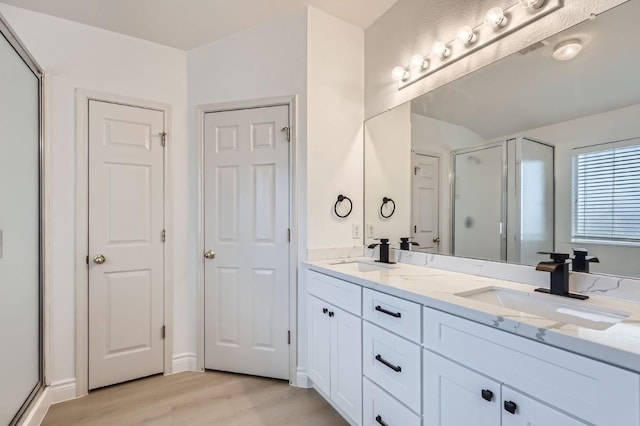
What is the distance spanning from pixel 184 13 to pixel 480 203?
2255 millimetres

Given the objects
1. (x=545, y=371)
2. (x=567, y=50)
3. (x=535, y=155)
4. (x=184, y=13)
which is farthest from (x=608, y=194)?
(x=184, y=13)

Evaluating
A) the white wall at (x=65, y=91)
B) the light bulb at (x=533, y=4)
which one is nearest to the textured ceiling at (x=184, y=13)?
the white wall at (x=65, y=91)

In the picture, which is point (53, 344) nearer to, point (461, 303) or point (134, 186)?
point (134, 186)

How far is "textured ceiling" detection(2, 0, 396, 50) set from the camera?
6.87 feet

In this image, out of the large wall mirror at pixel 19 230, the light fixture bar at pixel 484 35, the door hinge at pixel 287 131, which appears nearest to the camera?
the light fixture bar at pixel 484 35

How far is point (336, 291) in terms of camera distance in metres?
1.85

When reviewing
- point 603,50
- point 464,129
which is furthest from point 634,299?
point 464,129

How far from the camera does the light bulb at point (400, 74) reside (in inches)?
84.0

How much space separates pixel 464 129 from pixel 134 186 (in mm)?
2289

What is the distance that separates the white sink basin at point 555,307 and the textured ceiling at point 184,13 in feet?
6.55

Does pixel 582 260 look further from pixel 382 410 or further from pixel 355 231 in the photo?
pixel 355 231

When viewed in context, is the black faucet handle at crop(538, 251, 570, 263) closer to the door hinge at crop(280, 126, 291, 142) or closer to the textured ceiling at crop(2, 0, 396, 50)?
the door hinge at crop(280, 126, 291, 142)

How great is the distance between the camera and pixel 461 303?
113 centimetres

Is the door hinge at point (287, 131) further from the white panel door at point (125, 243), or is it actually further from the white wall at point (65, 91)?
the white wall at point (65, 91)
